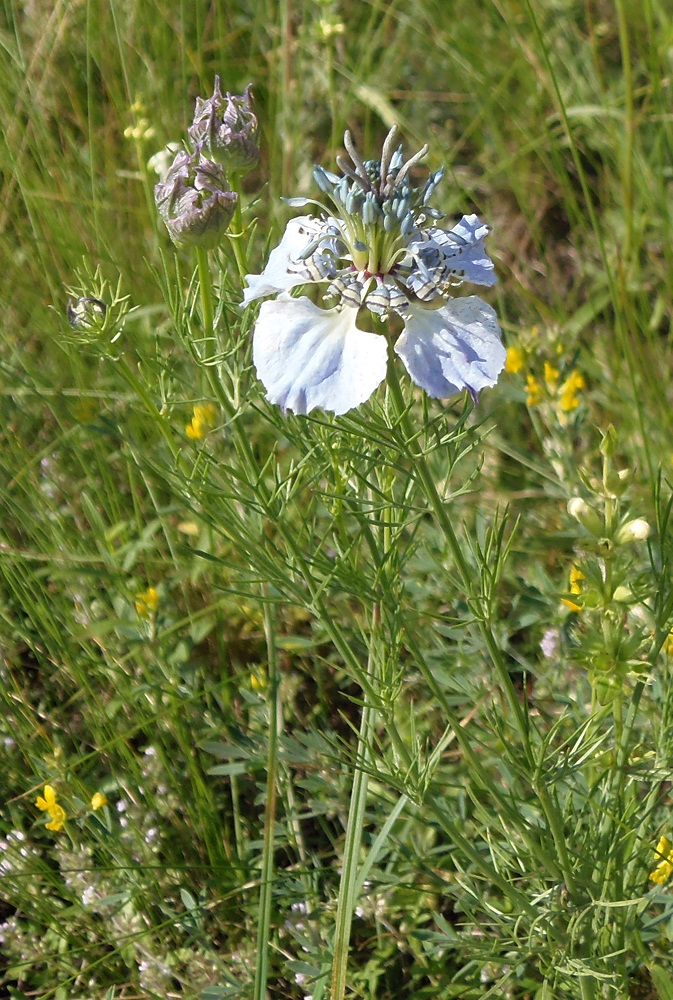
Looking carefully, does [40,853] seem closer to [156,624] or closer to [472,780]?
[156,624]

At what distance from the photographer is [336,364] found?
1.01 m

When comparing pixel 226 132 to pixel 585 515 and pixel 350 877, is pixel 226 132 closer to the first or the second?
pixel 585 515

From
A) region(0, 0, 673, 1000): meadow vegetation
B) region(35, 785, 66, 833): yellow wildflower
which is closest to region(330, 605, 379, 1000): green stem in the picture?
region(0, 0, 673, 1000): meadow vegetation

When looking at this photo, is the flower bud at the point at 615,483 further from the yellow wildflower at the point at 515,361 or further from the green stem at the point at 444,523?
the yellow wildflower at the point at 515,361

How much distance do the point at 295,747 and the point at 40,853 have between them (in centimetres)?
57

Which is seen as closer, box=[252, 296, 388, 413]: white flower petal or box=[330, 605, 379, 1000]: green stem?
box=[252, 296, 388, 413]: white flower petal

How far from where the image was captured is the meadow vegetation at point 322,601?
1270 mm

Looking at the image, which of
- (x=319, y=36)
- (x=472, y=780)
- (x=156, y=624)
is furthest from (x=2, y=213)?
(x=472, y=780)

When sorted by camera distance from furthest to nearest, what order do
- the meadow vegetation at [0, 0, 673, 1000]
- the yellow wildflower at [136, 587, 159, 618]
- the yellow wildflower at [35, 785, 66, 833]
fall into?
the yellow wildflower at [136, 587, 159, 618], the yellow wildflower at [35, 785, 66, 833], the meadow vegetation at [0, 0, 673, 1000]

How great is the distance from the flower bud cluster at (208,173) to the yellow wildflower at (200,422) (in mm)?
666

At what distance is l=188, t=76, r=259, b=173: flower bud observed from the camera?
1.18 meters

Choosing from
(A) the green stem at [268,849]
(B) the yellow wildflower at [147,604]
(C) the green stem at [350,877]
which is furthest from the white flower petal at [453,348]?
(B) the yellow wildflower at [147,604]

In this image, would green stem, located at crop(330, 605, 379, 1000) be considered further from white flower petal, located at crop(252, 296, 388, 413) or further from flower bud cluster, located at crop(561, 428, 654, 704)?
white flower petal, located at crop(252, 296, 388, 413)

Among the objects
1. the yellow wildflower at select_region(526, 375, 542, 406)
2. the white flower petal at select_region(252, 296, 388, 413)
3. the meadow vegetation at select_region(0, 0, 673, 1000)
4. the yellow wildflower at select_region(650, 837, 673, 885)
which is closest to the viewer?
the white flower petal at select_region(252, 296, 388, 413)
